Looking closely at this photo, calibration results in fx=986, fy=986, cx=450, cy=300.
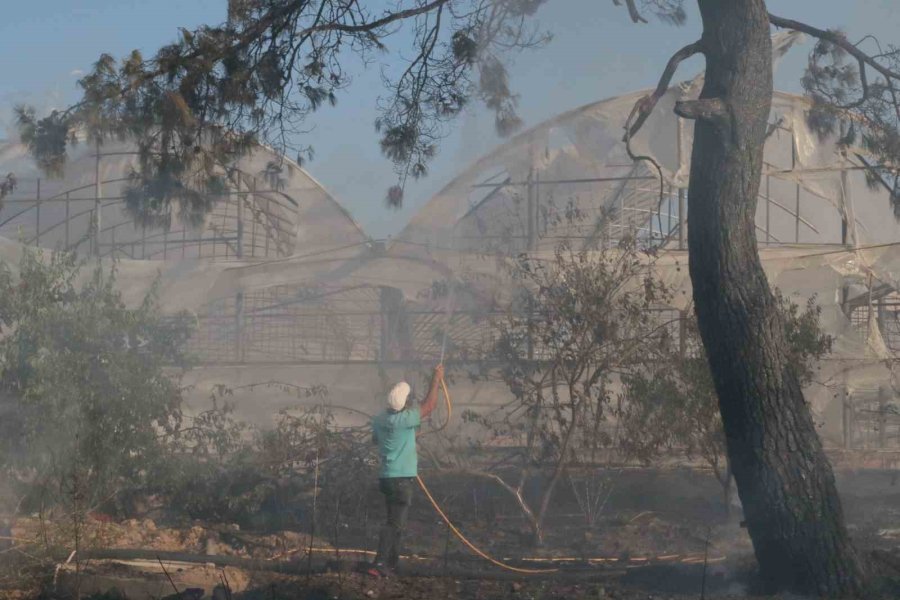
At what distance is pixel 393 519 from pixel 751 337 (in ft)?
10.5

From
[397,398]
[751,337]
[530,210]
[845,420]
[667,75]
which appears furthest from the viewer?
[530,210]

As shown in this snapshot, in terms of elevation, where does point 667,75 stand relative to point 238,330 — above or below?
above

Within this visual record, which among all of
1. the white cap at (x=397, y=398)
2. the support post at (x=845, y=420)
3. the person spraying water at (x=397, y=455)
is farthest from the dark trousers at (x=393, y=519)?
the support post at (x=845, y=420)

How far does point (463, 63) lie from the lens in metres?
9.13

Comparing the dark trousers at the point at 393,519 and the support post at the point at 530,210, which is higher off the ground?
the support post at the point at 530,210

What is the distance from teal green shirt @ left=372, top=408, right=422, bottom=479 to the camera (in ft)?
26.7

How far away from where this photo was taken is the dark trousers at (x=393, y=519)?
7715 millimetres

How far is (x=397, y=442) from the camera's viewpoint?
26.8 feet

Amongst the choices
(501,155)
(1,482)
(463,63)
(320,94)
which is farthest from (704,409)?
(501,155)

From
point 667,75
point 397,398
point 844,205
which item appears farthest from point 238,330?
point 844,205

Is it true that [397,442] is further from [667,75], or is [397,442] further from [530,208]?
[530,208]

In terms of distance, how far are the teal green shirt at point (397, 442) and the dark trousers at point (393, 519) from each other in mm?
75

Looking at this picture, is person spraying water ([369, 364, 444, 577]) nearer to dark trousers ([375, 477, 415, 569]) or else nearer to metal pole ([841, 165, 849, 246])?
dark trousers ([375, 477, 415, 569])

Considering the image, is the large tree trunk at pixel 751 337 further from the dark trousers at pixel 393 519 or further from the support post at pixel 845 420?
the support post at pixel 845 420
